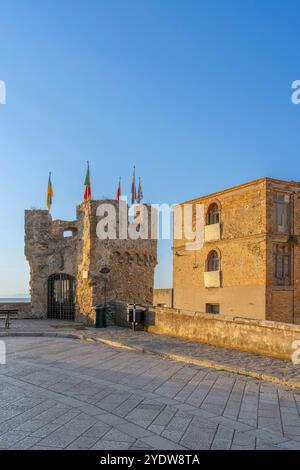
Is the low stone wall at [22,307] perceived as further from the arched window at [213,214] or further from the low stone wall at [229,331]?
the arched window at [213,214]

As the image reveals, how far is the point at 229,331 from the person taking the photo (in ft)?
37.4

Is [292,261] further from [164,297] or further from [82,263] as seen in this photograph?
[164,297]

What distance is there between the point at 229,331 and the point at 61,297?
1133 centimetres

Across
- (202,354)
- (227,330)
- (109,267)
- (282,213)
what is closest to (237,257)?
(282,213)

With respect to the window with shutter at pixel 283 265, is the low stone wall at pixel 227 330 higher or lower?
lower

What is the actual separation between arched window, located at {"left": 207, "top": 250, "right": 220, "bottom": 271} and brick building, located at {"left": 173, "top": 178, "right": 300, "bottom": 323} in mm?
65

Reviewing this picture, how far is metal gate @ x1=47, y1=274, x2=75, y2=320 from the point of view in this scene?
20.4 meters

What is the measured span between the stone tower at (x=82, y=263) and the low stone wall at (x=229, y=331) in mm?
3488

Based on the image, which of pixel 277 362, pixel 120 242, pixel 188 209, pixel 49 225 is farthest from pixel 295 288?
pixel 277 362

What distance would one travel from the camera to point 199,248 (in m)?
28.4

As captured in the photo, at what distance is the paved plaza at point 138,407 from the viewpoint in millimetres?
4723

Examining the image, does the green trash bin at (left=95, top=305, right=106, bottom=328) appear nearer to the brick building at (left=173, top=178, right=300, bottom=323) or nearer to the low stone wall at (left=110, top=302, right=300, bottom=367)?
Answer: the low stone wall at (left=110, top=302, right=300, bottom=367)

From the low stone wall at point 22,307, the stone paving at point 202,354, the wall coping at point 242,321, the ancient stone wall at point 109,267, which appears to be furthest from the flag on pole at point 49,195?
the wall coping at point 242,321
